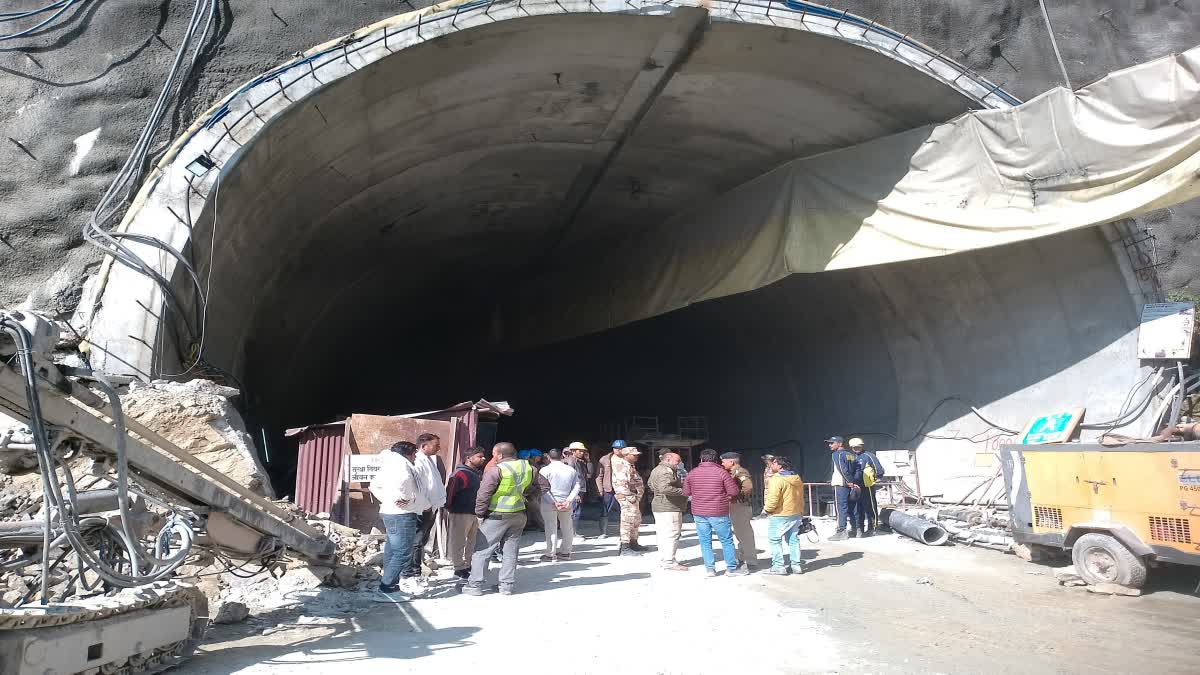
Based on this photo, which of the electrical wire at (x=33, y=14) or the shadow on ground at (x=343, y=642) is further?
the electrical wire at (x=33, y=14)

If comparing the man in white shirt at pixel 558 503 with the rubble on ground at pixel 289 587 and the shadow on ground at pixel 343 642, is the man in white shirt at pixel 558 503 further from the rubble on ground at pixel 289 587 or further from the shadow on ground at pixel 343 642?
the shadow on ground at pixel 343 642

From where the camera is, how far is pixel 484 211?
46.9ft

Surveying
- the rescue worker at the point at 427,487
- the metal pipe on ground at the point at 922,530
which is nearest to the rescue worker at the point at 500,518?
the rescue worker at the point at 427,487

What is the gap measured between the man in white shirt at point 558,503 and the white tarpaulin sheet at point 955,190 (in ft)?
15.0

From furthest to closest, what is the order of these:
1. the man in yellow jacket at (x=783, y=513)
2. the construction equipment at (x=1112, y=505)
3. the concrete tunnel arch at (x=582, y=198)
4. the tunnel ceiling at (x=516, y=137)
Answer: the tunnel ceiling at (x=516, y=137), the concrete tunnel arch at (x=582, y=198), the man in yellow jacket at (x=783, y=513), the construction equipment at (x=1112, y=505)

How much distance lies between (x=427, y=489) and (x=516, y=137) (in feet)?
20.9

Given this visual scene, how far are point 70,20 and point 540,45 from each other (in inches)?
218

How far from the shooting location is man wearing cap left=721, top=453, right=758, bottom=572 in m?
8.20

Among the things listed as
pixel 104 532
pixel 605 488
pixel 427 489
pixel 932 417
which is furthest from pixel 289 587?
pixel 932 417

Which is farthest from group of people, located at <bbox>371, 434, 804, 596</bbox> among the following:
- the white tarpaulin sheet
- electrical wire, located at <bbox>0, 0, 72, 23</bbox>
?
electrical wire, located at <bbox>0, 0, 72, 23</bbox>

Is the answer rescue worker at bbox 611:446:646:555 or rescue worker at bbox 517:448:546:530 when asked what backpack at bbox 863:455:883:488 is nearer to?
rescue worker at bbox 611:446:646:555

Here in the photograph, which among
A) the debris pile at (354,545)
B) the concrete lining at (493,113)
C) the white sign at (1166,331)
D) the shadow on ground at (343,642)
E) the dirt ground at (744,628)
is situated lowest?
the dirt ground at (744,628)

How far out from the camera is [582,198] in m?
14.0

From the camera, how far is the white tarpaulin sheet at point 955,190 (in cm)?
848
